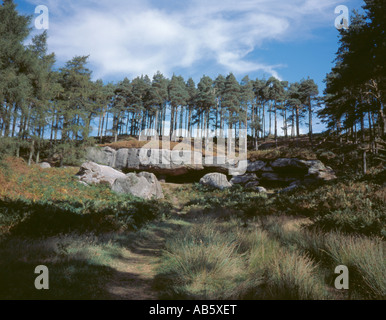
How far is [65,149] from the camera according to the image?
25.0m

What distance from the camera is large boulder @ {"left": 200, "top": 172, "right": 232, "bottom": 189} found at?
81.6 feet

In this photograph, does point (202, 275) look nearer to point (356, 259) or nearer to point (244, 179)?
point (356, 259)

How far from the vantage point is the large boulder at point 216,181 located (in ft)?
81.6

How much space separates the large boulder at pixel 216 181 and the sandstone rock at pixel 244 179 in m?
1.29

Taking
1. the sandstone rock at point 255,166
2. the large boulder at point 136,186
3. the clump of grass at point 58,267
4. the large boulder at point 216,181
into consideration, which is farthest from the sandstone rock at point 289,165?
the clump of grass at point 58,267

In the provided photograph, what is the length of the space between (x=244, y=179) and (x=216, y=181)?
3871mm

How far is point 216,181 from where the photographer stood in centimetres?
2536

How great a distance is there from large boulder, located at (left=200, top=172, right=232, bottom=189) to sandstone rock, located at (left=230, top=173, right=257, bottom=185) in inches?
50.6

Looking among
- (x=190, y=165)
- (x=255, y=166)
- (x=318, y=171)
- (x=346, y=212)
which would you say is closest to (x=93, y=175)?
(x=190, y=165)

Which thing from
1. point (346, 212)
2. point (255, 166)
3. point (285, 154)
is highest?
point (285, 154)

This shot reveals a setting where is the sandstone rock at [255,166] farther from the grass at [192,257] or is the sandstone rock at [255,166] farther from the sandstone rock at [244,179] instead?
the grass at [192,257]

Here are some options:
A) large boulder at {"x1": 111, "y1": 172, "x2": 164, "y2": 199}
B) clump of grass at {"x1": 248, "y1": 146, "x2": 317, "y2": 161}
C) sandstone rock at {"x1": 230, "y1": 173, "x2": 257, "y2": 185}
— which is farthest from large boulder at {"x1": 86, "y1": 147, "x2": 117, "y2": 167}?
clump of grass at {"x1": 248, "y1": 146, "x2": 317, "y2": 161}
